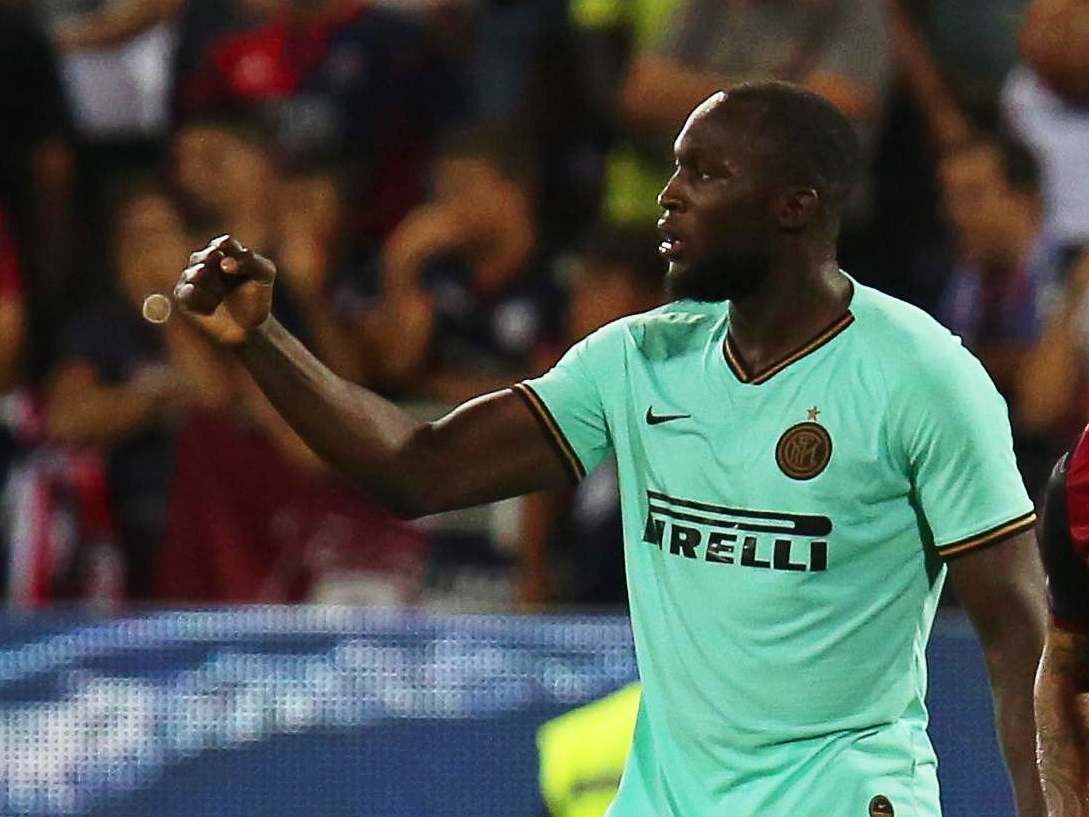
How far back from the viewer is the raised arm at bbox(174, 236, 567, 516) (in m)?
3.49

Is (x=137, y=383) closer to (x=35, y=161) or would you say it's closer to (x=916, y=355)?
(x=35, y=161)

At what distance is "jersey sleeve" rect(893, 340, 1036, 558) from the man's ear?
299 millimetres

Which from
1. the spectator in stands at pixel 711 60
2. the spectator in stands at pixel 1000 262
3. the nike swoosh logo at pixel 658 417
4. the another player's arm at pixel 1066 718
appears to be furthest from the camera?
the spectator in stands at pixel 711 60

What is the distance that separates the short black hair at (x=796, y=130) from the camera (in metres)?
3.32

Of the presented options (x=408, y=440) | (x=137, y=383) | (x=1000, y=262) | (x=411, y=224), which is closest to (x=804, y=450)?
(x=408, y=440)

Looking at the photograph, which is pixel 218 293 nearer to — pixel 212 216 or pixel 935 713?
pixel 935 713

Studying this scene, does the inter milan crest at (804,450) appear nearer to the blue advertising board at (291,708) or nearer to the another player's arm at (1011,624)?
the another player's arm at (1011,624)

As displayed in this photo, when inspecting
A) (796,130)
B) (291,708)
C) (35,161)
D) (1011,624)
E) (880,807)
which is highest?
(35,161)

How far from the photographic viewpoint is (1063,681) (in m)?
3.08

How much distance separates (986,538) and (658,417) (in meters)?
0.54

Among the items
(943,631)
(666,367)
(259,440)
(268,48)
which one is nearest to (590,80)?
(268,48)

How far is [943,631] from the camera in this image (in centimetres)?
516

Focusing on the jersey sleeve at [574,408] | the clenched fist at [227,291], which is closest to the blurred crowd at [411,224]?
the jersey sleeve at [574,408]

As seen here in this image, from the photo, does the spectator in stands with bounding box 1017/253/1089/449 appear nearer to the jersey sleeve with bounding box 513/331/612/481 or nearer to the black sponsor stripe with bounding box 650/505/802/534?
the jersey sleeve with bounding box 513/331/612/481
